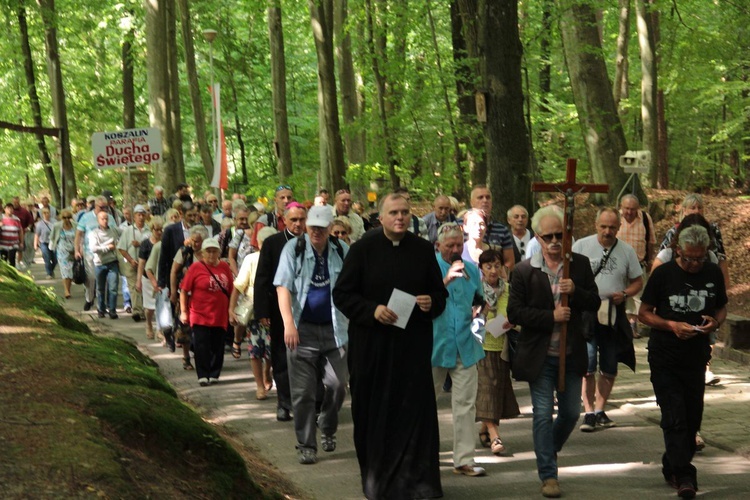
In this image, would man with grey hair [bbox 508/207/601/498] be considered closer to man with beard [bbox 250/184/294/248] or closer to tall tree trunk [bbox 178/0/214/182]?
man with beard [bbox 250/184/294/248]

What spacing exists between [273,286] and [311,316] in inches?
46.5

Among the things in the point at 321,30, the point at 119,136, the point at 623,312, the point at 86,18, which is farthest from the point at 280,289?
the point at 86,18

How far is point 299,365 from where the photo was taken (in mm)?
9688

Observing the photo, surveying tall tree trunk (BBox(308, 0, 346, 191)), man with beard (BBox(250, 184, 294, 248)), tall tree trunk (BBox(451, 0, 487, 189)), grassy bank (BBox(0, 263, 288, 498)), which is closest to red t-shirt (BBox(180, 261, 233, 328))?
man with beard (BBox(250, 184, 294, 248))

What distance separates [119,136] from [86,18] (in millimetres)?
22285

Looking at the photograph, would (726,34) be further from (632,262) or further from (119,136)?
(632,262)

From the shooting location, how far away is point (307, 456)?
9.45 metres

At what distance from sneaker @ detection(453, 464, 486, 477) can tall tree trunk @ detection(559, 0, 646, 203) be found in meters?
14.0

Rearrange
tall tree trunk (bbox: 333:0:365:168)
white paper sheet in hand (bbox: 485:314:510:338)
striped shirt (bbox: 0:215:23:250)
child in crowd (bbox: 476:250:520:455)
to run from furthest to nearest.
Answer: tall tree trunk (bbox: 333:0:365:168) → striped shirt (bbox: 0:215:23:250) → child in crowd (bbox: 476:250:520:455) → white paper sheet in hand (bbox: 485:314:510:338)

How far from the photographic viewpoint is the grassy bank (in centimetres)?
539

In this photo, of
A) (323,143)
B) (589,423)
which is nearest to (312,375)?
(589,423)

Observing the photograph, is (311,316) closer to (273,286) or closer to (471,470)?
(273,286)

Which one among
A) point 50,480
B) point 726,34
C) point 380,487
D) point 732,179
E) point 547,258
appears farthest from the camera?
point 732,179

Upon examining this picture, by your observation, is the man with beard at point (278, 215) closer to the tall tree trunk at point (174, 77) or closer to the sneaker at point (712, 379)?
the sneaker at point (712, 379)
